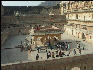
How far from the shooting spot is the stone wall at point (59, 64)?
14.3 m

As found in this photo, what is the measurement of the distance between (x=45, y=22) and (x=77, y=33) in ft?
44.5

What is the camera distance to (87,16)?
3300cm

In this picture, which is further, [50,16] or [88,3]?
[50,16]

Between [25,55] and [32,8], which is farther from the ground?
[32,8]

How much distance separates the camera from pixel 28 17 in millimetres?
43719

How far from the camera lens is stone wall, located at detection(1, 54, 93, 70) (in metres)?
14.3

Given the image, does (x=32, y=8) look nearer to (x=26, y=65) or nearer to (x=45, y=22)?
(x=45, y=22)

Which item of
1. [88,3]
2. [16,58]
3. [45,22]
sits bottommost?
[16,58]

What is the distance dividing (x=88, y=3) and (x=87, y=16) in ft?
14.6

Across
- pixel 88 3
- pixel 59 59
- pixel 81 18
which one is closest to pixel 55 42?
pixel 59 59

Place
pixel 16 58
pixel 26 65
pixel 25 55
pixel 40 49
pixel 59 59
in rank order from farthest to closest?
pixel 40 49
pixel 25 55
pixel 16 58
pixel 59 59
pixel 26 65

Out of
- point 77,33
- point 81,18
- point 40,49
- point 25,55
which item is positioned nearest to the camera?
point 25,55

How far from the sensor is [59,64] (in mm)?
15820

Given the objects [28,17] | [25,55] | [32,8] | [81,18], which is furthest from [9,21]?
[25,55]
